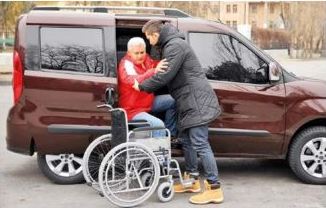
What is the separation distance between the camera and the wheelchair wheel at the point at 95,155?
18.6 ft

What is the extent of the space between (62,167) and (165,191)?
1.32 metres

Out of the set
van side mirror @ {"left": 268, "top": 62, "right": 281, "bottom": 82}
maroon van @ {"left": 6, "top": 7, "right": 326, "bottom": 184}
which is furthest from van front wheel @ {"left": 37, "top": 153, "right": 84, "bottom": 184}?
van side mirror @ {"left": 268, "top": 62, "right": 281, "bottom": 82}

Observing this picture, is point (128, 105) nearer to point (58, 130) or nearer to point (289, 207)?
point (58, 130)

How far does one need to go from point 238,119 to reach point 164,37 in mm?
1319

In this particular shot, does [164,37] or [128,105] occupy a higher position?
[164,37]

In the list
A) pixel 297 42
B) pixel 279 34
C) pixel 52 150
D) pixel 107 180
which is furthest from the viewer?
pixel 279 34

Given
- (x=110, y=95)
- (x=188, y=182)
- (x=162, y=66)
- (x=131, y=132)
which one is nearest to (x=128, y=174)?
(x=131, y=132)

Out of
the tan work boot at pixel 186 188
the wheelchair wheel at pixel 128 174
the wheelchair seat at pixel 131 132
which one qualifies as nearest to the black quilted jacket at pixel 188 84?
the wheelchair seat at pixel 131 132

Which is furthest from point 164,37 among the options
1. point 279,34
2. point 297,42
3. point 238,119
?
point 279,34

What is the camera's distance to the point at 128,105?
19.5ft

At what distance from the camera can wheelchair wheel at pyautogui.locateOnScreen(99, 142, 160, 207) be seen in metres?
5.30

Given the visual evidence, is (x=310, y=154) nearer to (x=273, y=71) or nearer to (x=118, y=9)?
(x=273, y=71)

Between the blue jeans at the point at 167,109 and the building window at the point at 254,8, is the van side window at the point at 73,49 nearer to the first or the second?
the blue jeans at the point at 167,109

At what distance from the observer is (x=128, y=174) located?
17.8 ft
